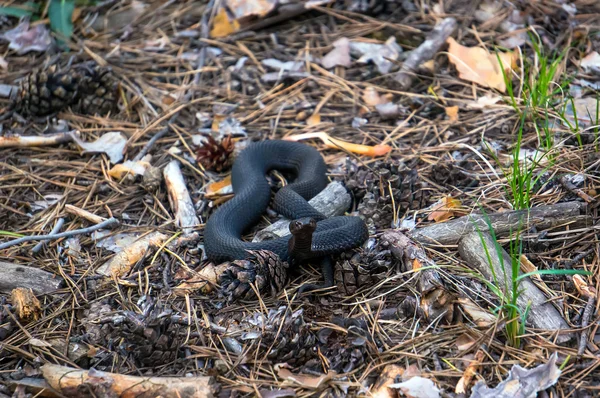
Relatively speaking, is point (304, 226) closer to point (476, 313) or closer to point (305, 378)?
point (305, 378)

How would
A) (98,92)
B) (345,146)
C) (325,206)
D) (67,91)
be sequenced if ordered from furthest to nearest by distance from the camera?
(98,92) → (67,91) → (345,146) → (325,206)

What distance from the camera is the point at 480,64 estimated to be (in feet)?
16.8

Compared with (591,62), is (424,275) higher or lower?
lower

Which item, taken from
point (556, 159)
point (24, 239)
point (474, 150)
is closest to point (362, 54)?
point (474, 150)

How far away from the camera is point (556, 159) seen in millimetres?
3854

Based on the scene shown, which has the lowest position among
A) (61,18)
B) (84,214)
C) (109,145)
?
(84,214)

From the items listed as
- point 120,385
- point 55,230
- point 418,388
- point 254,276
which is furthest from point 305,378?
point 55,230

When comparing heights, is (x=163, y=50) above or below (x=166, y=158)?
above

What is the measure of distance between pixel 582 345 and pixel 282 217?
2045mm

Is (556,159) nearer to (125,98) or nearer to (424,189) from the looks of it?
(424,189)

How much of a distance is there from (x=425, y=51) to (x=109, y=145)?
2.77 m

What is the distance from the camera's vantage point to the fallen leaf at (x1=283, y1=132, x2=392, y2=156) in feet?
14.9

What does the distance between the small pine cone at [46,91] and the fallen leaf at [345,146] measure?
1861 millimetres

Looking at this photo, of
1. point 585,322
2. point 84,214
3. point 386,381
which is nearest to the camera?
point 386,381
